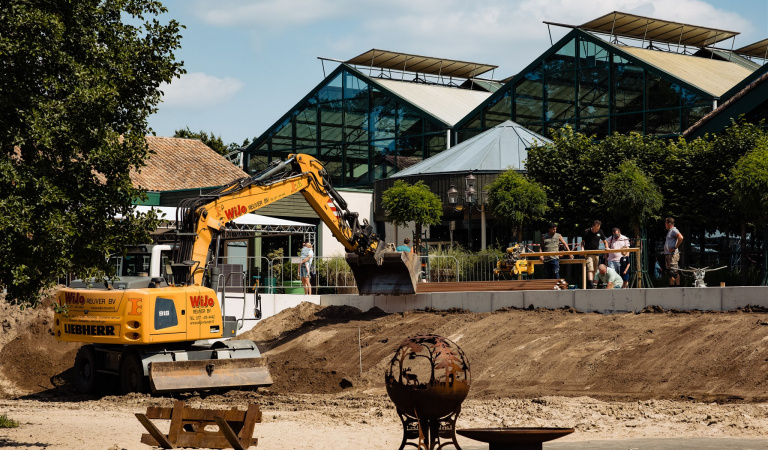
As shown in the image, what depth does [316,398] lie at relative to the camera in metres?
17.2

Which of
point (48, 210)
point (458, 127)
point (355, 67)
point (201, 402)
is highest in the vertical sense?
point (355, 67)

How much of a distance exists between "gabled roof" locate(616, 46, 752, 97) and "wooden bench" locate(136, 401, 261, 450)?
24665 millimetres

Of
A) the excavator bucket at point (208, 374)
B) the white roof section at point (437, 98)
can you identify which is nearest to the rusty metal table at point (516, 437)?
the excavator bucket at point (208, 374)

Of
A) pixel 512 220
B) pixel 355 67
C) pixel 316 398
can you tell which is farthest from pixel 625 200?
pixel 355 67

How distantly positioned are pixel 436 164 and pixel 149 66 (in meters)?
23.2

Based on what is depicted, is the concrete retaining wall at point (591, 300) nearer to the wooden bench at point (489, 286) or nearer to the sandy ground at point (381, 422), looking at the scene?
the wooden bench at point (489, 286)

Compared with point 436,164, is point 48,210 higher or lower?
lower

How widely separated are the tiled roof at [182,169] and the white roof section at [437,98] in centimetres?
783

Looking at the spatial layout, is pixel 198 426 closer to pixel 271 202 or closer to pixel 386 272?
pixel 271 202

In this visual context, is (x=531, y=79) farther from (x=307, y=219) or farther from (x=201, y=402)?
(x=201, y=402)

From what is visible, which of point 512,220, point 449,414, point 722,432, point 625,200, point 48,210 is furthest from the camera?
point 512,220

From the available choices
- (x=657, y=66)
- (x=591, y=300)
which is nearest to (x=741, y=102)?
(x=657, y=66)

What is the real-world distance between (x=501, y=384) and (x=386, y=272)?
6.21 meters

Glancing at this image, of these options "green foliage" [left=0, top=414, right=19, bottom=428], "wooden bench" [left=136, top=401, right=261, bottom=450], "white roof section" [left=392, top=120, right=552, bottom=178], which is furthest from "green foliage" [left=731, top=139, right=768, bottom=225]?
"green foliage" [left=0, top=414, right=19, bottom=428]
